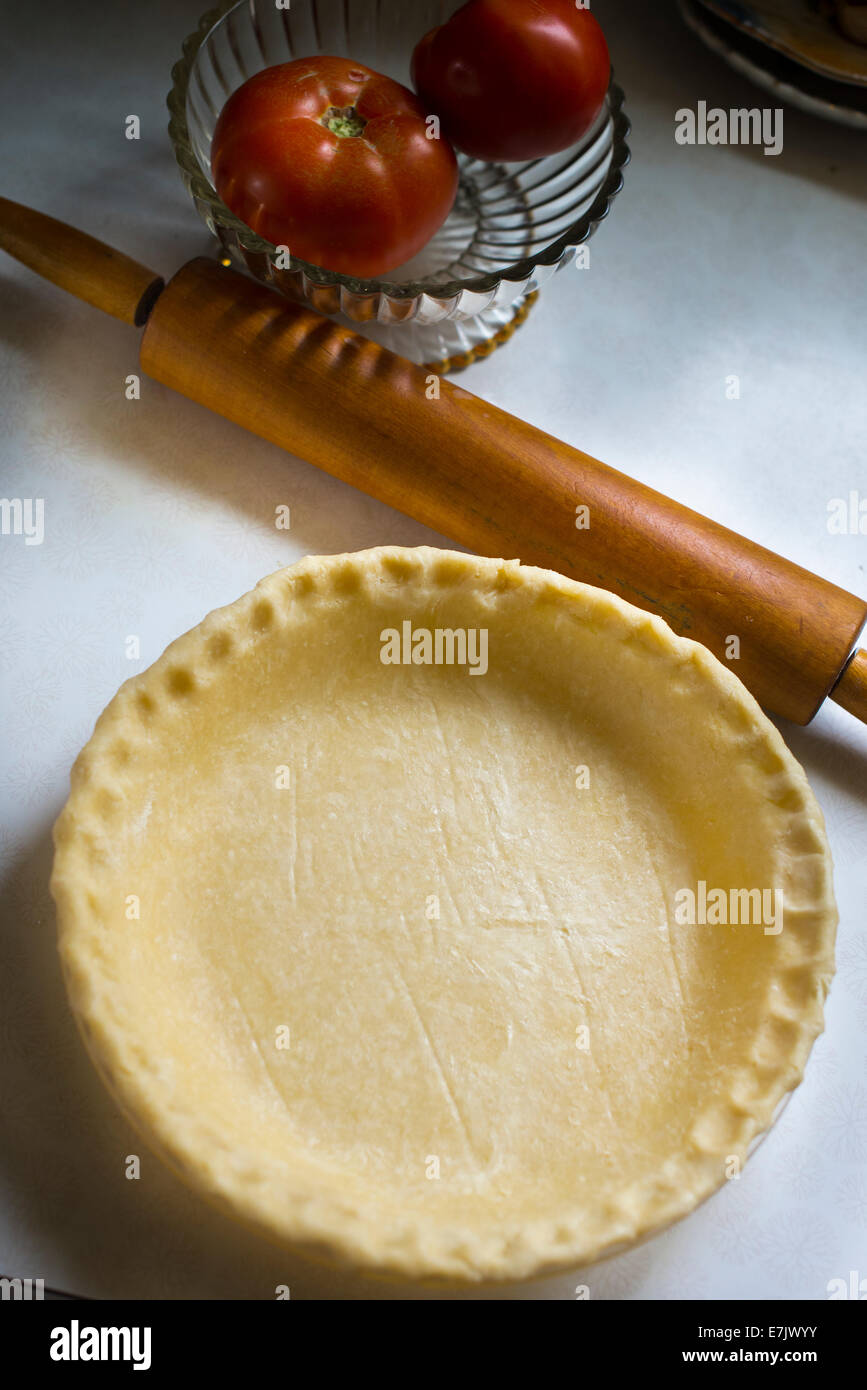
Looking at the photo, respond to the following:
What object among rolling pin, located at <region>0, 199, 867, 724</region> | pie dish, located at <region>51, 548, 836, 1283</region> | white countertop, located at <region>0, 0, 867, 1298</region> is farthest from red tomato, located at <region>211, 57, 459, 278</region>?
pie dish, located at <region>51, 548, 836, 1283</region>

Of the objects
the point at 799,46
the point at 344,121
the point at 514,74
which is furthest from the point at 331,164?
the point at 799,46

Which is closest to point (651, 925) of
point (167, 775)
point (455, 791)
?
point (455, 791)

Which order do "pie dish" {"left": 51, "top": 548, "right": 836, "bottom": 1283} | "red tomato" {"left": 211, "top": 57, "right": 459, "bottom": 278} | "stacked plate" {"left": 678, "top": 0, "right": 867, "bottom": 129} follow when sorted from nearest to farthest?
"pie dish" {"left": 51, "top": 548, "right": 836, "bottom": 1283}
"red tomato" {"left": 211, "top": 57, "right": 459, "bottom": 278}
"stacked plate" {"left": 678, "top": 0, "right": 867, "bottom": 129}

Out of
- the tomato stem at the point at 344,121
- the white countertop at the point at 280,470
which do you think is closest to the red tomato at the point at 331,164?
the tomato stem at the point at 344,121

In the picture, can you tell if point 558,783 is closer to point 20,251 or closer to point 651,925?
point 651,925

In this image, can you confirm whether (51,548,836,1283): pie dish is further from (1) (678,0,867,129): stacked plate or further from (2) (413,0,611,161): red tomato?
(1) (678,0,867,129): stacked plate
